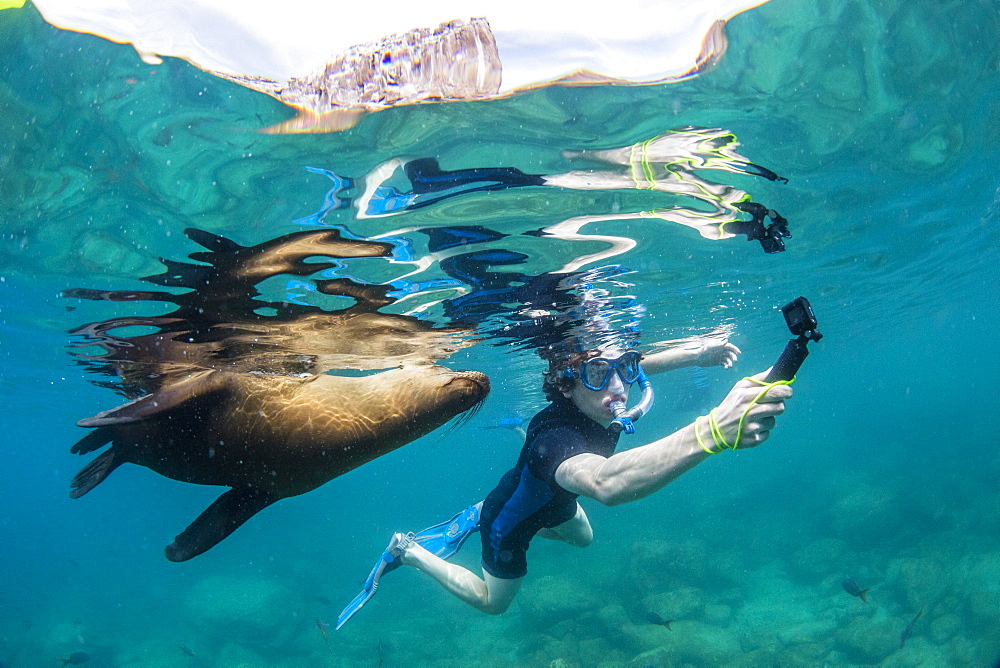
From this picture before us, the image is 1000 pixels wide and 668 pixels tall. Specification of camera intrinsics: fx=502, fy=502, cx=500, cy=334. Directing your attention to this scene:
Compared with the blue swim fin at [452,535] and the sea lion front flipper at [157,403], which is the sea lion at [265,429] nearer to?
the sea lion front flipper at [157,403]

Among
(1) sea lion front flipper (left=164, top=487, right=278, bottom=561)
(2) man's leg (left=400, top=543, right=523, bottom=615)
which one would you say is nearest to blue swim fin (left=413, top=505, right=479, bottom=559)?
(2) man's leg (left=400, top=543, right=523, bottom=615)

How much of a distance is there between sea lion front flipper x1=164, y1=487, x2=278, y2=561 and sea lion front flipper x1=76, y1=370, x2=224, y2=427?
82 centimetres

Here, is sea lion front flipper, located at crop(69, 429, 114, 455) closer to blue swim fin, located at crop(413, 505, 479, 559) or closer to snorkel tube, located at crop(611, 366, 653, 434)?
snorkel tube, located at crop(611, 366, 653, 434)

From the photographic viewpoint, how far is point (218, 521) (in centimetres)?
378

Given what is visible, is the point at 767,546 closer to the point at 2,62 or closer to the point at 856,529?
the point at 856,529

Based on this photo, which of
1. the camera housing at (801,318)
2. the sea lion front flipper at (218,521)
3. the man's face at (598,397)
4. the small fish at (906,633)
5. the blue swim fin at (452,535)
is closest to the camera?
the camera housing at (801,318)

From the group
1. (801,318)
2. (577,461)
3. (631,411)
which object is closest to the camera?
(801,318)

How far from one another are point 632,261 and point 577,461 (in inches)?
213

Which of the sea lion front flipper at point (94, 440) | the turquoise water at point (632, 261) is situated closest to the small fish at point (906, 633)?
the turquoise water at point (632, 261)

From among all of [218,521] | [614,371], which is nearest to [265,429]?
[218,521]

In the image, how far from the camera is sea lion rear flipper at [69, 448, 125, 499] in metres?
4.04

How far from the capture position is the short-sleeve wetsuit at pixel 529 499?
6.54 meters

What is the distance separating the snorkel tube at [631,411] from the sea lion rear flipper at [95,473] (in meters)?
4.65

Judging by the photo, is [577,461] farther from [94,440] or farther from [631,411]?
[94,440]
